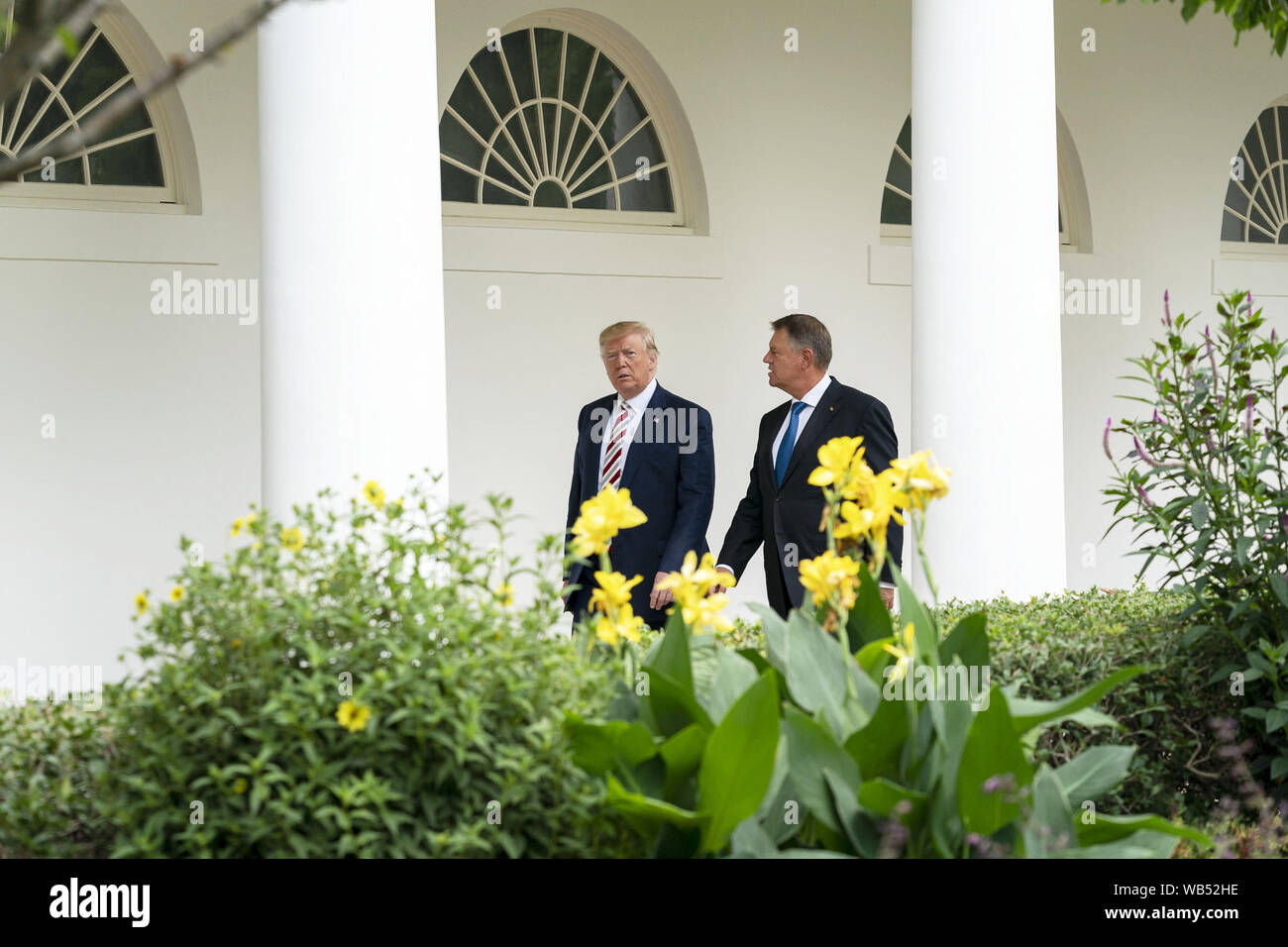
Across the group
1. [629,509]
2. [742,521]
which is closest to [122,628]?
[742,521]

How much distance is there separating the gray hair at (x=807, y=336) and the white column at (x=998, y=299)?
20.7 inches

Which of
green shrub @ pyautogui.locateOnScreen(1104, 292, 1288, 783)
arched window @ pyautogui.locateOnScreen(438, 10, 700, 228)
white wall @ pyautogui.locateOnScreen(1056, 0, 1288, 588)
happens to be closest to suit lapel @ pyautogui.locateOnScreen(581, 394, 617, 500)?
green shrub @ pyautogui.locateOnScreen(1104, 292, 1288, 783)

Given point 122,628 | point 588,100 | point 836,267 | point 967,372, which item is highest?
point 588,100

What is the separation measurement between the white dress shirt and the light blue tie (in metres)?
0.73

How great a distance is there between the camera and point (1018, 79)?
5758mm

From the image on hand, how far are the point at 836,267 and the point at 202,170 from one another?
4479 mm

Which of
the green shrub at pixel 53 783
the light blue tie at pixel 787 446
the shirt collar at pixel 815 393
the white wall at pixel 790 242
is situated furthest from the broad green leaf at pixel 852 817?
the white wall at pixel 790 242

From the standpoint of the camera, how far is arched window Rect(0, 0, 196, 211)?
7922 mm

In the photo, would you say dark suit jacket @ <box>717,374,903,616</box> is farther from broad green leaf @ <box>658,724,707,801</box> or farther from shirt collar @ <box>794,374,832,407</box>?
broad green leaf @ <box>658,724,707,801</box>

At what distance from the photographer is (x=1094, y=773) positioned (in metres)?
2.94

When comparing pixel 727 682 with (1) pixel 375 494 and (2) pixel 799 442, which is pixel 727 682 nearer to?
(1) pixel 375 494

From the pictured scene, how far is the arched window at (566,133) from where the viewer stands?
895 cm
